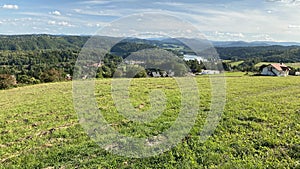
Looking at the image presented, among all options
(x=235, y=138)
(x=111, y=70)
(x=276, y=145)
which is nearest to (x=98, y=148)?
(x=235, y=138)

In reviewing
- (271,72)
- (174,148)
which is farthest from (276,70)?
(174,148)

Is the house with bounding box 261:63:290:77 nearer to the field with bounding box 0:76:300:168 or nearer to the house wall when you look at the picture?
the house wall

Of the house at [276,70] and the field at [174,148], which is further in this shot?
the house at [276,70]

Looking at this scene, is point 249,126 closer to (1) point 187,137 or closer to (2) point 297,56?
(1) point 187,137

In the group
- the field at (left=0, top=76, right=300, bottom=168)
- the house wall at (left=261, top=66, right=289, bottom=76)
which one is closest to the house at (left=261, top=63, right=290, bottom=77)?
the house wall at (left=261, top=66, right=289, bottom=76)

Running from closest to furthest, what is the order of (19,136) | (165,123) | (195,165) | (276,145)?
(195,165) → (276,145) → (19,136) → (165,123)

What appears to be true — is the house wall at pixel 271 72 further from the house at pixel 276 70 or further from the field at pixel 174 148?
the field at pixel 174 148

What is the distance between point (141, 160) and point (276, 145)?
446 cm

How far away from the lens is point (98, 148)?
787 centimetres

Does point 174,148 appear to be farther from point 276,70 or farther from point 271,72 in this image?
point 271,72

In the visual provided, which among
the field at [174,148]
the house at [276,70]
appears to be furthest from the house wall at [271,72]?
the field at [174,148]

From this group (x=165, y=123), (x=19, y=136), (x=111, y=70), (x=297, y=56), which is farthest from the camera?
(x=297, y=56)

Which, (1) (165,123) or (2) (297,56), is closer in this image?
(1) (165,123)

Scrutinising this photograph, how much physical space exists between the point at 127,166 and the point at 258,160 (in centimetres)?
379
